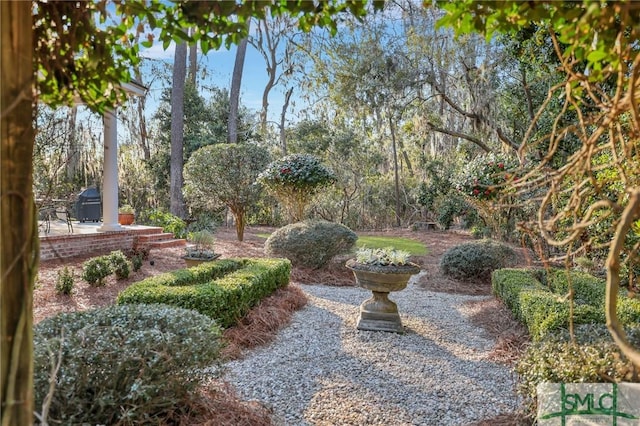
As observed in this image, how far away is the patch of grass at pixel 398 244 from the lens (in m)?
11.7

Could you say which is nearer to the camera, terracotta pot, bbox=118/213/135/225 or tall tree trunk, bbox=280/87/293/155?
terracotta pot, bbox=118/213/135/225

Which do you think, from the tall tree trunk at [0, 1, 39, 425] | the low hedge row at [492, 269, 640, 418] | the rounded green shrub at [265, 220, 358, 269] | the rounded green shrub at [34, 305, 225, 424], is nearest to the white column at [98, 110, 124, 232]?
the rounded green shrub at [265, 220, 358, 269]

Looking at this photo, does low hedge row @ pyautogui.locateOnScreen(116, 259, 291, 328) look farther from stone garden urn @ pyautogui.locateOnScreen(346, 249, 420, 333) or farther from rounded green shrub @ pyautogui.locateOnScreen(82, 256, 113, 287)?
rounded green shrub @ pyautogui.locateOnScreen(82, 256, 113, 287)

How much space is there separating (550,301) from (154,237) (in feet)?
28.1

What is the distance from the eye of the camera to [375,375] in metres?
3.87

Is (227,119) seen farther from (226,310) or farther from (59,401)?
(59,401)

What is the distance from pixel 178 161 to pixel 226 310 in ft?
36.7

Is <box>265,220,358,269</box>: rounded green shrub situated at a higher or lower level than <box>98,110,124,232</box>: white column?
lower

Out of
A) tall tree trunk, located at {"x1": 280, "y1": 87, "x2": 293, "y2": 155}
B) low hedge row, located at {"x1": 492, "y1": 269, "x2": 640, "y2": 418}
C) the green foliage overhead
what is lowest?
low hedge row, located at {"x1": 492, "y1": 269, "x2": 640, "y2": 418}

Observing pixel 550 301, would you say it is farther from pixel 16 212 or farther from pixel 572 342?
pixel 16 212

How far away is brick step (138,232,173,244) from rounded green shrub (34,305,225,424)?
7356 mm

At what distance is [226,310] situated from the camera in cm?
463

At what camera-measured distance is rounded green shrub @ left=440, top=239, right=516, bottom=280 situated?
26.8 feet

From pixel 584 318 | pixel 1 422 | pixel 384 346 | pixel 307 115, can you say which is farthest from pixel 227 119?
pixel 1 422
